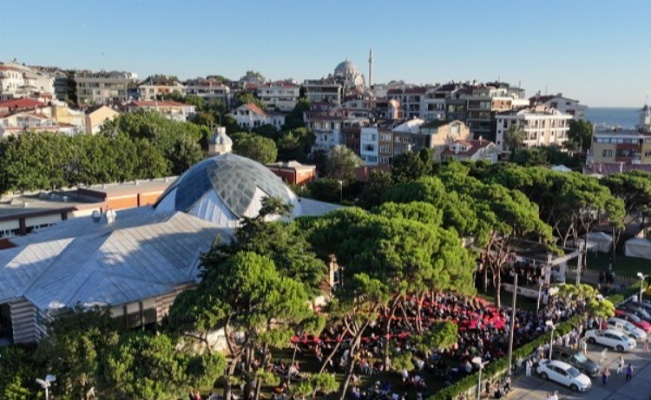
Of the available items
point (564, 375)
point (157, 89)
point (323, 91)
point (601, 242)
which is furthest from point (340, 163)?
point (157, 89)

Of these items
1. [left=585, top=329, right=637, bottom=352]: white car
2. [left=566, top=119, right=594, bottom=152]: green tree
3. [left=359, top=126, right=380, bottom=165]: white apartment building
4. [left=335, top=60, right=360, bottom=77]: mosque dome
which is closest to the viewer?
[left=585, top=329, right=637, bottom=352]: white car

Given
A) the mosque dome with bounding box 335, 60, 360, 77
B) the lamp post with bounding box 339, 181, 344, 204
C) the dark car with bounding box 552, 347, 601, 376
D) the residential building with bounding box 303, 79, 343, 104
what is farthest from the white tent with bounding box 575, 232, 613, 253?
the mosque dome with bounding box 335, 60, 360, 77

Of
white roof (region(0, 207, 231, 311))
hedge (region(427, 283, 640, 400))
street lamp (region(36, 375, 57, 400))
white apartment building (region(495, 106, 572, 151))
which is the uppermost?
white apartment building (region(495, 106, 572, 151))

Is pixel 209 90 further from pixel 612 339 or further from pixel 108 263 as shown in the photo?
pixel 612 339

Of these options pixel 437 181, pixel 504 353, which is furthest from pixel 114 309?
pixel 437 181

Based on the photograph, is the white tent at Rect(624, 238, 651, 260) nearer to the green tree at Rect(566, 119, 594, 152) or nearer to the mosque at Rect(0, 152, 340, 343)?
the mosque at Rect(0, 152, 340, 343)

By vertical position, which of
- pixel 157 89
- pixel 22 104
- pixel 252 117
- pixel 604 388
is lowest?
pixel 604 388

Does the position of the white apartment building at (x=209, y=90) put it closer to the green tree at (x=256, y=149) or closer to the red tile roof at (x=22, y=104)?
the red tile roof at (x=22, y=104)

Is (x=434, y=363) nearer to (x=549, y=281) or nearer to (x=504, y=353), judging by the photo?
(x=504, y=353)
